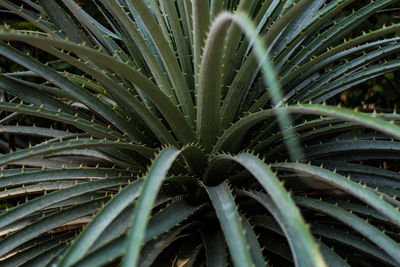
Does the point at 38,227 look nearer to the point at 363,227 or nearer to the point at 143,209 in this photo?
the point at 143,209

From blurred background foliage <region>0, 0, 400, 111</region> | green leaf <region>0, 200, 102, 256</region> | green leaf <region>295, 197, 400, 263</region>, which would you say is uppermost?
blurred background foliage <region>0, 0, 400, 111</region>

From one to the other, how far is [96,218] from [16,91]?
582 mm

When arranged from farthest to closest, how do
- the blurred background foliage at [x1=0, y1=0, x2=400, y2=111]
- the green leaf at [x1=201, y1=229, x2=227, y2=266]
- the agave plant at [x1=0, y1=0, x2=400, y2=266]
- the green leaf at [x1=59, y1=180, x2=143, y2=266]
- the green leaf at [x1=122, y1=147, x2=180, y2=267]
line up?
the blurred background foliage at [x1=0, y1=0, x2=400, y2=111] < the green leaf at [x1=201, y1=229, x2=227, y2=266] < the agave plant at [x1=0, y1=0, x2=400, y2=266] < the green leaf at [x1=59, y1=180, x2=143, y2=266] < the green leaf at [x1=122, y1=147, x2=180, y2=267]

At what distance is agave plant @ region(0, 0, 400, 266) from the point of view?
91 centimetres

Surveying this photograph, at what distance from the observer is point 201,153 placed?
1.13m

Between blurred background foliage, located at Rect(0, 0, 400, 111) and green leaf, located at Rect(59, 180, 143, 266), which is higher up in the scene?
blurred background foliage, located at Rect(0, 0, 400, 111)

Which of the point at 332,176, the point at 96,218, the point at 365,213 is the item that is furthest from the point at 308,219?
the point at 96,218

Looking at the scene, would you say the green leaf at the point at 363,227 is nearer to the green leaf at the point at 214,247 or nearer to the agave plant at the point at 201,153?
the agave plant at the point at 201,153

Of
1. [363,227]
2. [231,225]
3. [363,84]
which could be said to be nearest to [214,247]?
[231,225]

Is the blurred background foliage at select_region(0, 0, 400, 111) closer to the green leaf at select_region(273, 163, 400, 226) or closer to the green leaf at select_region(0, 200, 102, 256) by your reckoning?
the green leaf at select_region(0, 200, 102, 256)

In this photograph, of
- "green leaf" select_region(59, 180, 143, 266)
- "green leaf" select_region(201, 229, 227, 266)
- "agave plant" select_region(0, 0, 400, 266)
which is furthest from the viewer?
"green leaf" select_region(201, 229, 227, 266)

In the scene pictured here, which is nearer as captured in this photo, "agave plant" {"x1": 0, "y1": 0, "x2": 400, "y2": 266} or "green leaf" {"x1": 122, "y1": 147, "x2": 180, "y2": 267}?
"green leaf" {"x1": 122, "y1": 147, "x2": 180, "y2": 267}

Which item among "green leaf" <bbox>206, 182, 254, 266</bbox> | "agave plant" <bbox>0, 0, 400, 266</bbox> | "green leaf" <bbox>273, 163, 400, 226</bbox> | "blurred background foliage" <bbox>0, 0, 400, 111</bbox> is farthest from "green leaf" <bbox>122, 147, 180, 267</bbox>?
"blurred background foliage" <bbox>0, 0, 400, 111</bbox>

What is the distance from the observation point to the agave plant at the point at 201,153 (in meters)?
0.91
